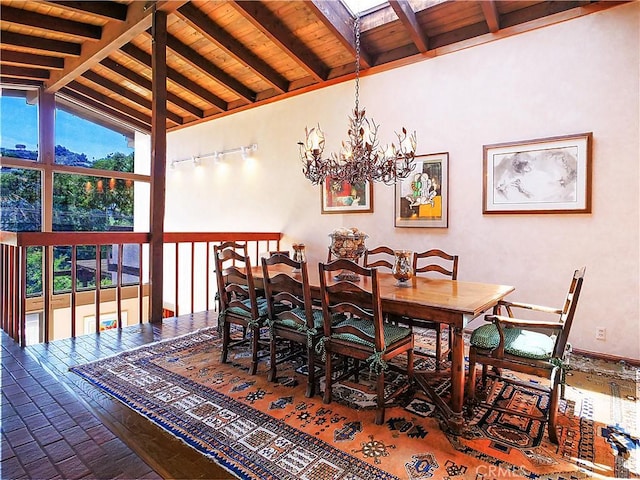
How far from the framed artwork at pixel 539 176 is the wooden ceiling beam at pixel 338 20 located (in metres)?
1.97

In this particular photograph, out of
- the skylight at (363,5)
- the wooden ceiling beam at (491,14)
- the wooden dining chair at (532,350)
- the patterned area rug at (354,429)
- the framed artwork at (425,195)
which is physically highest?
the skylight at (363,5)

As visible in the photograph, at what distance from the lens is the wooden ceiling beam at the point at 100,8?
3.87 metres

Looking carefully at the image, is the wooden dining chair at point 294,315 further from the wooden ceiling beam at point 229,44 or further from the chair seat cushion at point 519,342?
the wooden ceiling beam at point 229,44

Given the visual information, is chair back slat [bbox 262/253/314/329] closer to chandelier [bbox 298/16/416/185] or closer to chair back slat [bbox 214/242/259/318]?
chair back slat [bbox 214/242/259/318]

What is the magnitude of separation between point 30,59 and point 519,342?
285 inches

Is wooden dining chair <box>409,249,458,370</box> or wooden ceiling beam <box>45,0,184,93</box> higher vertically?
wooden ceiling beam <box>45,0,184,93</box>

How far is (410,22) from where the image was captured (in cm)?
373

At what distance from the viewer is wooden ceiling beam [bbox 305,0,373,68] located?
3.80m

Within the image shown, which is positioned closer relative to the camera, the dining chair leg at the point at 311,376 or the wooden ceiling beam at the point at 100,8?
the dining chair leg at the point at 311,376

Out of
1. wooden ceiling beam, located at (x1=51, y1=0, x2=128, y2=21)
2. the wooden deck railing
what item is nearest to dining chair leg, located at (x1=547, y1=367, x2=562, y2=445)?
the wooden deck railing

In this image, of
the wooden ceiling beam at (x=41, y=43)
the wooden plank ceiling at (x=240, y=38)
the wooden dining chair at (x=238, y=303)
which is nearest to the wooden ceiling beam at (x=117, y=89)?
the wooden plank ceiling at (x=240, y=38)

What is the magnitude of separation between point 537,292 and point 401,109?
2.54m

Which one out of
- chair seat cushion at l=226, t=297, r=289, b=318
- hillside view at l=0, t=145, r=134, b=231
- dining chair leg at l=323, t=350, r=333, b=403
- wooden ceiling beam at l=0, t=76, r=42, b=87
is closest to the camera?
dining chair leg at l=323, t=350, r=333, b=403

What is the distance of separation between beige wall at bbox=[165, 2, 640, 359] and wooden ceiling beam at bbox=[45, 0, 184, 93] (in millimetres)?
2140
